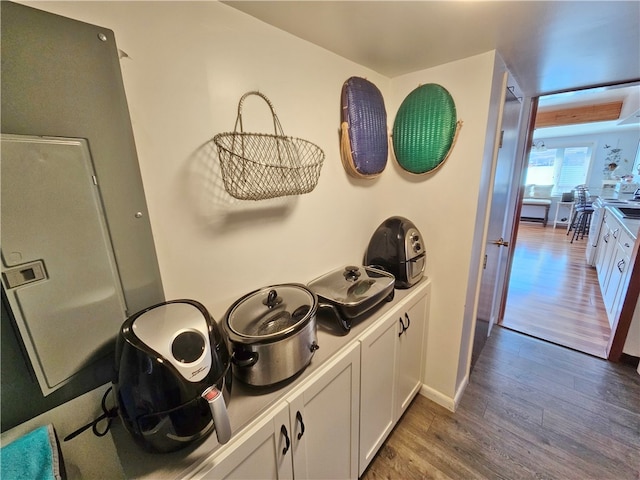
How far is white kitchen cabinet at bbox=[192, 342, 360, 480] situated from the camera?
2.29ft

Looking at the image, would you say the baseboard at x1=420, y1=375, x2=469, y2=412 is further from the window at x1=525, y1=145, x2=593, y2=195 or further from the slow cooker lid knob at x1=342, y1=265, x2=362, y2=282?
the window at x1=525, y1=145, x2=593, y2=195

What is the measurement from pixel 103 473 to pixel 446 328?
1.66 metres

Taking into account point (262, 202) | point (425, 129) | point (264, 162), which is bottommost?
point (262, 202)

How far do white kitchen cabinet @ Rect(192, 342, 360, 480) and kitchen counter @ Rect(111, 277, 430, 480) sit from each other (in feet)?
0.07

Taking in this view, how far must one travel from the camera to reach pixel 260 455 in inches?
29.6

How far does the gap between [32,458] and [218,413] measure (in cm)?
41

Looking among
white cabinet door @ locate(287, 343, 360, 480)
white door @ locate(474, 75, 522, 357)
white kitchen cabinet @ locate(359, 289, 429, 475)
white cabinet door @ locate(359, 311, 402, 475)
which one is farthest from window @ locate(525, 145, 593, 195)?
white cabinet door @ locate(287, 343, 360, 480)

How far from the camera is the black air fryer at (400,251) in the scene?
1.45 meters

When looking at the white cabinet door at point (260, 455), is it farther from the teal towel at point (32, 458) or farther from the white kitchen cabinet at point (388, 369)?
the white kitchen cabinet at point (388, 369)

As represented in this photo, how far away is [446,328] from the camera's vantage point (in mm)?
1643

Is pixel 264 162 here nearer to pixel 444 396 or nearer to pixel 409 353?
pixel 409 353

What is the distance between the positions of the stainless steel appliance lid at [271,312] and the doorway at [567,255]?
237cm

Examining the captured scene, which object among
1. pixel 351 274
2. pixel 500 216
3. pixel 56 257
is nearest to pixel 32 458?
pixel 56 257

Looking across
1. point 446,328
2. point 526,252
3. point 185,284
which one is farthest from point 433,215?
point 526,252
